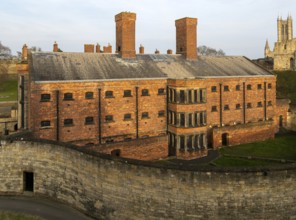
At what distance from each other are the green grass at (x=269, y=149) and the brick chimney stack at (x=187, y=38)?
1419 centimetres

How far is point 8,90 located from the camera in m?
70.1

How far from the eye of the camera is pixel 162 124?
3284 cm

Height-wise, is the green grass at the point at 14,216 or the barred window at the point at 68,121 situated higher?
the barred window at the point at 68,121

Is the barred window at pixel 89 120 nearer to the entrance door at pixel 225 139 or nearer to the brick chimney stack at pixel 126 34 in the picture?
the brick chimney stack at pixel 126 34

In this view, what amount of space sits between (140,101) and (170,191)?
18.0m

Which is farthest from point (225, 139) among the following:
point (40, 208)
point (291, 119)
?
point (40, 208)

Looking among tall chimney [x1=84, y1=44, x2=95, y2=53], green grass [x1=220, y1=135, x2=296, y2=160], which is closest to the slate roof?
tall chimney [x1=84, y1=44, x2=95, y2=53]

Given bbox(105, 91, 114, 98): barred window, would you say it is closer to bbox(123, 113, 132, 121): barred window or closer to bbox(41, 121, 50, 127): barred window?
bbox(123, 113, 132, 121): barred window

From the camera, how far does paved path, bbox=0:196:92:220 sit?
56.3 ft

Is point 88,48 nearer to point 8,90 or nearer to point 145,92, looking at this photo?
point 145,92

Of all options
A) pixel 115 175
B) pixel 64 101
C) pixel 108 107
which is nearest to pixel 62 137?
pixel 64 101

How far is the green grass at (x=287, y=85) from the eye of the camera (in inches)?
2352

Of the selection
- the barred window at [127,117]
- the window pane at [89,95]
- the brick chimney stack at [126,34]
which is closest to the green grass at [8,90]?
the brick chimney stack at [126,34]

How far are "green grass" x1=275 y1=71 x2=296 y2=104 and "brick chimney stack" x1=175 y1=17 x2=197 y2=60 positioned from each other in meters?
29.1
